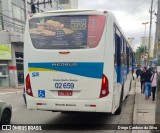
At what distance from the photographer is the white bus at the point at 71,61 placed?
743 centimetres

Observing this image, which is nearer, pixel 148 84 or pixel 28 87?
pixel 28 87

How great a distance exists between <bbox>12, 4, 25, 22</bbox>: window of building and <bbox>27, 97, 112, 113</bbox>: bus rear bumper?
22.8 meters

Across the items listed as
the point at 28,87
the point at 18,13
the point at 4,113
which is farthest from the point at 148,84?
the point at 18,13

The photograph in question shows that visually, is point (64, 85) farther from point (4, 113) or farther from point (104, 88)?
point (4, 113)

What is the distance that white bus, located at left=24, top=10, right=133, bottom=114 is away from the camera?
24.4 ft

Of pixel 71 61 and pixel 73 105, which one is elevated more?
pixel 71 61

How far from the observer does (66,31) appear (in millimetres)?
7746

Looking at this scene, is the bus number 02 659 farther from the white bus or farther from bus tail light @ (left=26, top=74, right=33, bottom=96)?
bus tail light @ (left=26, top=74, right=33, bottom=96)

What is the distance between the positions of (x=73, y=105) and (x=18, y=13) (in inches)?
966

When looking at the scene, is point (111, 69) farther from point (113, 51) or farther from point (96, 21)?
point (96, 21)

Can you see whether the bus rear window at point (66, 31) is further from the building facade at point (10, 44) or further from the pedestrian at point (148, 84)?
the building facade at point (10, 44)

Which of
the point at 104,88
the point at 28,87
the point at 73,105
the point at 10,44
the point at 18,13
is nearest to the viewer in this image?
the point at 104,88

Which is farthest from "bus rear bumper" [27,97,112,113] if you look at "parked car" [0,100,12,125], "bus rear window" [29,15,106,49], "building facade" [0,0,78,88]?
"building facade" [0,0,78,88]

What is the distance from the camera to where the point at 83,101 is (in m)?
7.48
